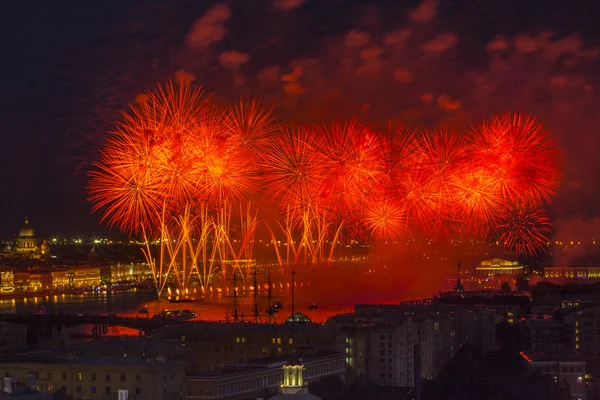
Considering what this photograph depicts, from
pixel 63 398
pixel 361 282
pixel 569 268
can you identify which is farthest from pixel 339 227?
pixel 569 268

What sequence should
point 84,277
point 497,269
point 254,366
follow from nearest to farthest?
point 254,366, point 497,269, point 84,277

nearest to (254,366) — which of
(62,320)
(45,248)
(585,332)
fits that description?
(585,332)

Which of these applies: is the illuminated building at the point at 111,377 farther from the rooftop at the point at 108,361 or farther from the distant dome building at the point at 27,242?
the distant dome building at the point at 27,242

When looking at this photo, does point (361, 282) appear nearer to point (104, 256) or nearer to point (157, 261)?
point (157, 261)

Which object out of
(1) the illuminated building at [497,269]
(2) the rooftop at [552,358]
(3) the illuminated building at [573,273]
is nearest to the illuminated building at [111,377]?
(2) the rooftop at [552,358]

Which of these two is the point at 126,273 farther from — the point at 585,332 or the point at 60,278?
the point at 585,332
